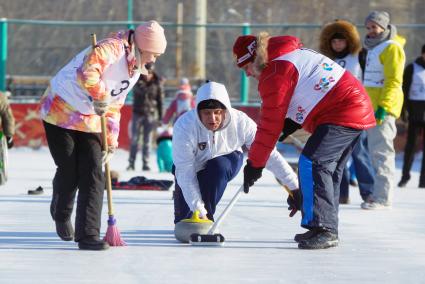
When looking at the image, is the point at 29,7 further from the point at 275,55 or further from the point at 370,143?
the point at 275,55

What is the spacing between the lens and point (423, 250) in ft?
23.7

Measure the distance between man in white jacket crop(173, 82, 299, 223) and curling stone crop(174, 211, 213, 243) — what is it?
52 millimetres

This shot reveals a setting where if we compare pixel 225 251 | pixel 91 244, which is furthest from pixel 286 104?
pixel 91 244

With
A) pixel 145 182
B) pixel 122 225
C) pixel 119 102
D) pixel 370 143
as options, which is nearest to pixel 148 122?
pixel 145 182

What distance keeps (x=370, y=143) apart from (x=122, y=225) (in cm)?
269

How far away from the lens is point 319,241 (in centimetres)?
703

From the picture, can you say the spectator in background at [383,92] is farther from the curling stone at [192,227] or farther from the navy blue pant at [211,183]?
the curling stone at [192,227]

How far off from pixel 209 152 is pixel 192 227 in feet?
1.81

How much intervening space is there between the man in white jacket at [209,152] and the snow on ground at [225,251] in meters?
0.32

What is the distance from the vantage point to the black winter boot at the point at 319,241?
703cm

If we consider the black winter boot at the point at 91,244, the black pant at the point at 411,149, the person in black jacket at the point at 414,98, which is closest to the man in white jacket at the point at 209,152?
the black winter boot at the point at 91,244

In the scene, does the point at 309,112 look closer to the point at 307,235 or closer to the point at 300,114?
the point at 300,114

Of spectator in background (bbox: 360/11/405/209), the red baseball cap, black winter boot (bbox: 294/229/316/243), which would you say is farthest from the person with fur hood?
the red baseball cap

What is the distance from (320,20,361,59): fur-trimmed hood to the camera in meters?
9.70
